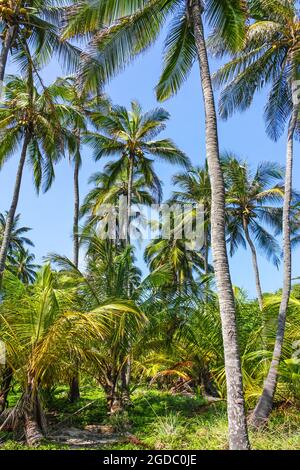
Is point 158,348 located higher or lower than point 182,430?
higher

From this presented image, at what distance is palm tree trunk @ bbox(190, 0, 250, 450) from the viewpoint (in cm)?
645

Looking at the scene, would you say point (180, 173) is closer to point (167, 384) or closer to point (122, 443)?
point (167, 384)

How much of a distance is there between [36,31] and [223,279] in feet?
31.5

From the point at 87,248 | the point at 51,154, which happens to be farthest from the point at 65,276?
the point at 51,154

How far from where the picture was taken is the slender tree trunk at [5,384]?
1010 centimetres

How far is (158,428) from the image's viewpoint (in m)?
9.05

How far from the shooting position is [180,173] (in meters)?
25.3

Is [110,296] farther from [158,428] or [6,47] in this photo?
[6,47]

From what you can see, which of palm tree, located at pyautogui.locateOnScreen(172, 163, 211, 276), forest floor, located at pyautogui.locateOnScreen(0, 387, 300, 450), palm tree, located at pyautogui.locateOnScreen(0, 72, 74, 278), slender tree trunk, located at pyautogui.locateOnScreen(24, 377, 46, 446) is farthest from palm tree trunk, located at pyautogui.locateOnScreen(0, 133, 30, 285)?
palm tree, located at pyautogui.locateOnScreen(172, 163, 211, 276)

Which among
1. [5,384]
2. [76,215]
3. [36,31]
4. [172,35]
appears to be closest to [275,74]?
[172,35]

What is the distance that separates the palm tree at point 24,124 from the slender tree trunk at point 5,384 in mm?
2954

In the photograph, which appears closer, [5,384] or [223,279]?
[223,279]

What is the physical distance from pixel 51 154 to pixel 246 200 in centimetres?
1053
